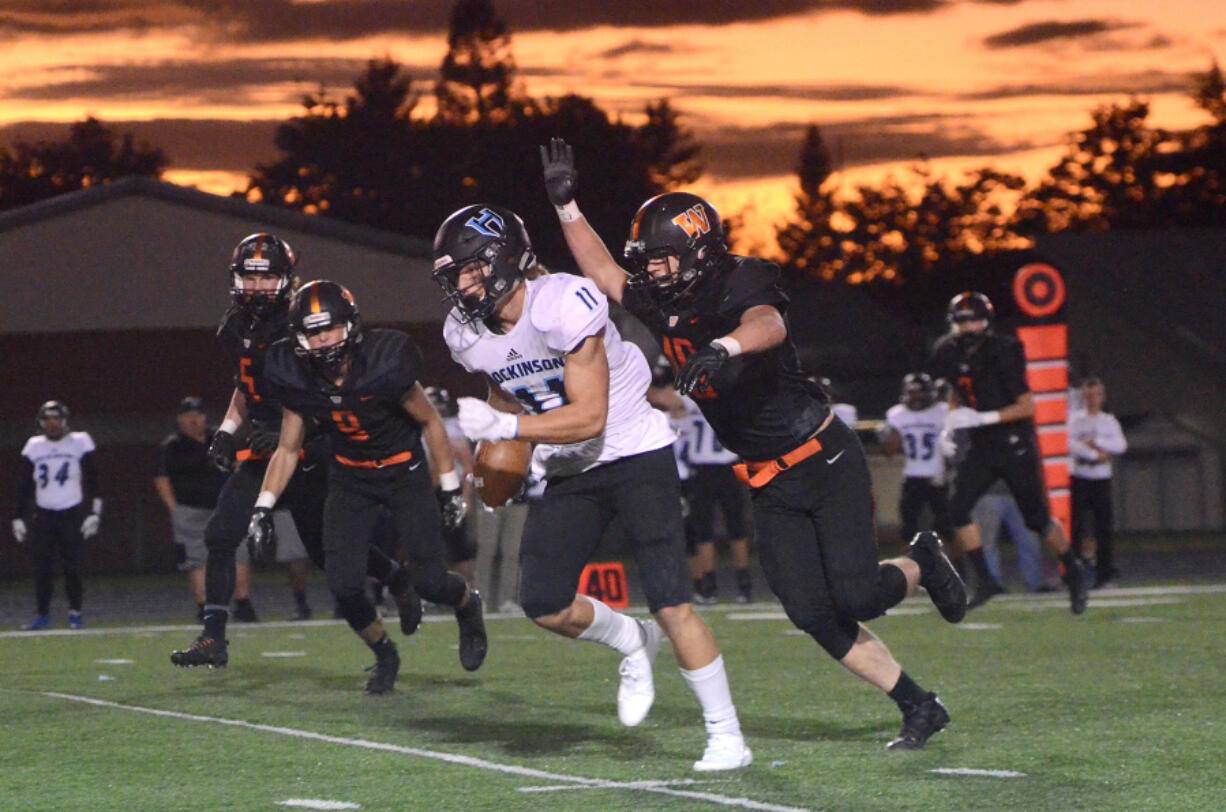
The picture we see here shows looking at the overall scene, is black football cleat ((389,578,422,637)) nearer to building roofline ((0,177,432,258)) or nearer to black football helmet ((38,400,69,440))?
black football helmet ((38,400,69,440))

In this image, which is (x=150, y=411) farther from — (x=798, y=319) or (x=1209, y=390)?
(x=798, y=319)

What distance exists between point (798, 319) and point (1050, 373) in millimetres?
31238

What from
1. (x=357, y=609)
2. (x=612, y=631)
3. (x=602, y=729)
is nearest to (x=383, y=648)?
(x=357, y=609)

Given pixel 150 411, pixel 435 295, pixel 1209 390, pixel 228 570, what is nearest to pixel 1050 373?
pixel 228 570

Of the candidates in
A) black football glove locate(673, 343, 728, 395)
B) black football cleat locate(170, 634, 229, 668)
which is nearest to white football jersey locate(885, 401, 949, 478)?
black football cleat locate(170, 634, 229, 668)

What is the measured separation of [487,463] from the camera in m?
6.93

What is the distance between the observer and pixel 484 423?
5.97 m

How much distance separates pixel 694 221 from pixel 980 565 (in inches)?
271

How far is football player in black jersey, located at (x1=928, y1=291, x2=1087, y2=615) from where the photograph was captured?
39.5 feet

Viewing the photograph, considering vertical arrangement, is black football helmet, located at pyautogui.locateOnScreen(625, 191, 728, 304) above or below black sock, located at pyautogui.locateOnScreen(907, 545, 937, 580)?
above

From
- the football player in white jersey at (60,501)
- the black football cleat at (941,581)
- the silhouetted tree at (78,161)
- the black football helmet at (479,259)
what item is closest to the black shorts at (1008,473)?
the black football cleat at (941,581)

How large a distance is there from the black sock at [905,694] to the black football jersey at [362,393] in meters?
2.69

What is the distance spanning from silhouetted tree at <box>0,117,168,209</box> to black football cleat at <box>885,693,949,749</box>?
2138 inches

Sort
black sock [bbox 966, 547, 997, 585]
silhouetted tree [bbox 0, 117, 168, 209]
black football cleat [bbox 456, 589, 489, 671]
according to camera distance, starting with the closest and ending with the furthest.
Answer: black football cleat [bbox 456, 589, 489, 671]
black sock [bbox 966, 547, 997, 585]
silhouetted tree [bbox 0, 117, 168, 209]
